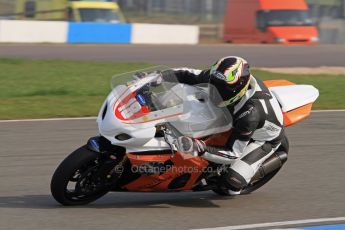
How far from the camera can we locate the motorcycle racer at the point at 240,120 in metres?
6.57

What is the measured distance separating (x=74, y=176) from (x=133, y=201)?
0.86 m

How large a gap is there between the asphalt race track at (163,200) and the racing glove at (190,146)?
559 millimetres

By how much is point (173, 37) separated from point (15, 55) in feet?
30.7

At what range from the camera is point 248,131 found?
6.71 m

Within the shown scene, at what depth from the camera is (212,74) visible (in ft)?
21.8

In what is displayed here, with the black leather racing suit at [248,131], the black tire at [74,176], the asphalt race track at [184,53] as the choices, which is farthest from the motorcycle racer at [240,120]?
the asphalt race track at [184,53]

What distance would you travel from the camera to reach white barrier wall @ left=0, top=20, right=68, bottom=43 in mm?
28141

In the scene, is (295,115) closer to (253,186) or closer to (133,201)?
(253,186)

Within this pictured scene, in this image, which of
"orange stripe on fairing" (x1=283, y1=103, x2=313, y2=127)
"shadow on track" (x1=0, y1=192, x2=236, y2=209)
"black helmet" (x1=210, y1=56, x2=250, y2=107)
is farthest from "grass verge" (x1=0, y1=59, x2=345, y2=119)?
"black helmet" (x1=210, y1=56, x2=250, y2=107)

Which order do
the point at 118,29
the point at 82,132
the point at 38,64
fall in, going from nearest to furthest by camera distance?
1. the point at 82,132
2. the point at 38,64
3. the point at 118,29

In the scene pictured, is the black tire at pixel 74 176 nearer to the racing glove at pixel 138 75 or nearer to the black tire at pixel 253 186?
the racing glove at pixel 138 75

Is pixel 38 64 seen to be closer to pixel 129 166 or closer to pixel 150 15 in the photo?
pixel 129 166

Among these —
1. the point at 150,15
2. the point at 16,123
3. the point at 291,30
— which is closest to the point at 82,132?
the point at 16,123

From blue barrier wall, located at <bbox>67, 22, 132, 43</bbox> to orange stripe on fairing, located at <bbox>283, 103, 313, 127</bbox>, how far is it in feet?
71.7
